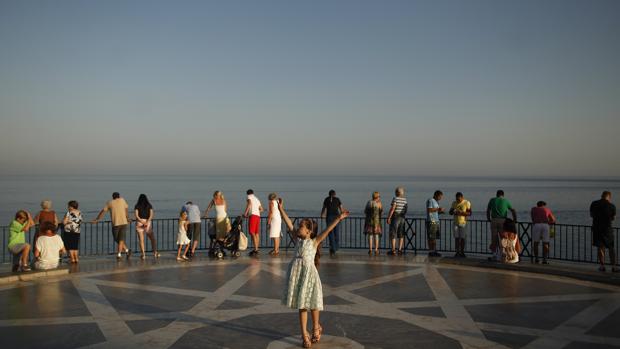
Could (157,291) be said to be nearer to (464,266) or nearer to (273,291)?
(273,291)

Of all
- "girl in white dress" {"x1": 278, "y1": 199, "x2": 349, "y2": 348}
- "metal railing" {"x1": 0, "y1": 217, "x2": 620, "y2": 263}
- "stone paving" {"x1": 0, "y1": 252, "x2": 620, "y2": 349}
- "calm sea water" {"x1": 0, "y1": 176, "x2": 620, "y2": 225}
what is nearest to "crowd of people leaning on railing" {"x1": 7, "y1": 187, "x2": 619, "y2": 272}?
"metal railing" {"x1": 0, "y1": 217, "x2": 620, "y2": 263}

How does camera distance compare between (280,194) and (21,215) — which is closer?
(21,215)

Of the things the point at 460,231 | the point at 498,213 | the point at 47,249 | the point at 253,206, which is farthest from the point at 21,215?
the point at 498,213

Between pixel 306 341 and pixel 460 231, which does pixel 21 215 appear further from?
pixel 460 231

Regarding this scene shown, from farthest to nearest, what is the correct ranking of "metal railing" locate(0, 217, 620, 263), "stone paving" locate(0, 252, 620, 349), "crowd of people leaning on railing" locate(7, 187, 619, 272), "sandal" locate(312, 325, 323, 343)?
"metal railing" locate(0, 217, 620, 263)
"crowd of people leaning on railing" locate(7, 187, 619, 272)
"stone paving" locate(0, 252, 620, 349)
"sandal" locate(312, 325, 323, 343)

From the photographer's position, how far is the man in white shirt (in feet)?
38.9

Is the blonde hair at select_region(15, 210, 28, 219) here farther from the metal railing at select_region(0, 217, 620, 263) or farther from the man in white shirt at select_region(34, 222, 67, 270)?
the metal railing at select_region(0, 217, 620, 263)

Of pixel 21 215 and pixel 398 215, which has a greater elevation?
pixel 21 215

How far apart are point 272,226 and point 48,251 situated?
5986 millimetres

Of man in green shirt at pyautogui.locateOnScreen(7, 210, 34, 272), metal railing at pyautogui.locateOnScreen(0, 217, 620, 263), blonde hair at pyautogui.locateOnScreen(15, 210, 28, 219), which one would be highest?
blonde hair at pyautogui.locateOnScreen(15, 210, 28, 219)

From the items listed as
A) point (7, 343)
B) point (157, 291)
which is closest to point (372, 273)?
point (157, 291)

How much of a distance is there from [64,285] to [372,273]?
22.4ft

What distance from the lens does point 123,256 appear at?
595 inches

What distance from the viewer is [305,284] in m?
6.84
